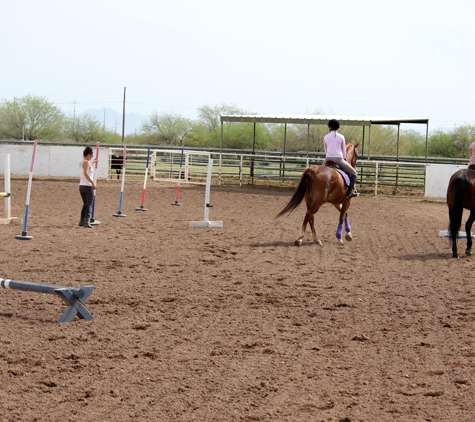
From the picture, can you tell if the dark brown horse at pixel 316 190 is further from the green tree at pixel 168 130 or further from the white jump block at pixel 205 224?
the green tree at pixel 168 130

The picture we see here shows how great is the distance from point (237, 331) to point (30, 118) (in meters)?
58.5

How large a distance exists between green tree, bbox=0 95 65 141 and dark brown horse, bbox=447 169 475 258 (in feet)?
176

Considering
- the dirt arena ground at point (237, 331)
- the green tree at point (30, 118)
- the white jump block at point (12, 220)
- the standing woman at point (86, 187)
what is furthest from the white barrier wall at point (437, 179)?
the green tree at point (30, 118)

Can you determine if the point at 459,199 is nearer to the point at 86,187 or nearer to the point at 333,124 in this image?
the point at 333,124

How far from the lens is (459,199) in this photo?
1070cm

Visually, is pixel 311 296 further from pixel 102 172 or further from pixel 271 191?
pixel 102 172

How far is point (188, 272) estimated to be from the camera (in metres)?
8.87

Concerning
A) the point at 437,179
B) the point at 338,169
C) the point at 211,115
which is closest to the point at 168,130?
the point at 211,115

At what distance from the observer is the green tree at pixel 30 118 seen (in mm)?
59906

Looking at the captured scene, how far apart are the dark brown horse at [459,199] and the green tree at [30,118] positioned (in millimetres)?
53530

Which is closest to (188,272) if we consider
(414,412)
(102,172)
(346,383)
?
(346,383)

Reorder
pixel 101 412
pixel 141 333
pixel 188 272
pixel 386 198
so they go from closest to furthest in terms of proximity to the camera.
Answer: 1. pixel 101 412
2. pixel 141 333
3. pixel 188 272
4. pixel 386 198

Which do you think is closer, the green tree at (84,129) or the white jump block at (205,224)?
the white jump block at (205,224)

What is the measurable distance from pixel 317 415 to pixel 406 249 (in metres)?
7.89
